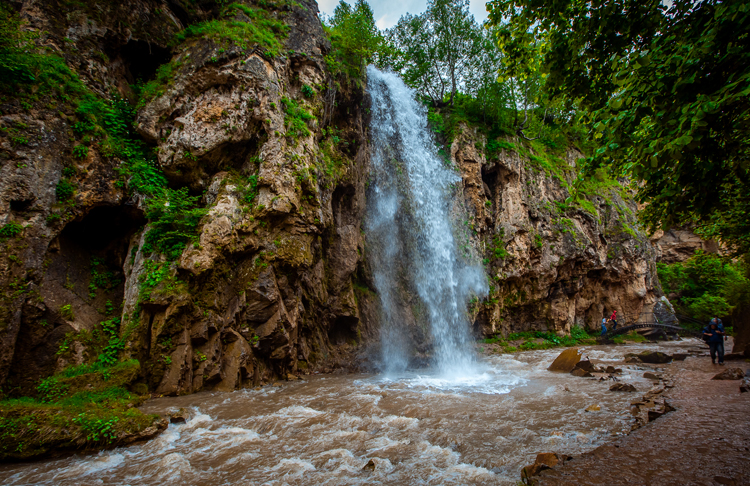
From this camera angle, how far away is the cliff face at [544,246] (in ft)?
64.8

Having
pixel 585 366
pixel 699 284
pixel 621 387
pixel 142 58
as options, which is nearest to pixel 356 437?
pixel 621 387

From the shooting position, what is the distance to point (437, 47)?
2280 centimetres

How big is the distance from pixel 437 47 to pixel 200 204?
1991cm

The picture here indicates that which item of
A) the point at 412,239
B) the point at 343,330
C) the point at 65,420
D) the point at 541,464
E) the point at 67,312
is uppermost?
the point at 412,239

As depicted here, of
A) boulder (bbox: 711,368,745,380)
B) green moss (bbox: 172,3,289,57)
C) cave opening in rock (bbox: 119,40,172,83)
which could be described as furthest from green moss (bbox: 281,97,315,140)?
boulder (bbox: 711,368,745,380)

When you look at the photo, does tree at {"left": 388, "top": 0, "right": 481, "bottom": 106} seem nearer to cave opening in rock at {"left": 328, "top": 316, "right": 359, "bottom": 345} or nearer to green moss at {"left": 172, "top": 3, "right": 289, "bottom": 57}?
green moss at {"left": 172, "top": 3, "right": 289, "bottom": 57}

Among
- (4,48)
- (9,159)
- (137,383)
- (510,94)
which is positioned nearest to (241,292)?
(137,383)

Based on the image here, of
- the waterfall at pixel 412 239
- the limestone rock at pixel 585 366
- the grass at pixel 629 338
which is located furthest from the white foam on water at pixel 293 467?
the grass at pixel 629 338

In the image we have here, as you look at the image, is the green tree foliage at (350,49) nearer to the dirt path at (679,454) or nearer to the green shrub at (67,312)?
the green shrub at (67,312)

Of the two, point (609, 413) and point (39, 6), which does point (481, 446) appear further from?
point (39, 6)

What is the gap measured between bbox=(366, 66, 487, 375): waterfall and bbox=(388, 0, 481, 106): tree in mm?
4861

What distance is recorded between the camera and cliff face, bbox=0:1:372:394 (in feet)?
24.9

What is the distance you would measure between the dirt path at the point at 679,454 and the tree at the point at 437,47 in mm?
22076

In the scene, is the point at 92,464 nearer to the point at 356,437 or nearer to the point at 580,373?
the point at 356,437
